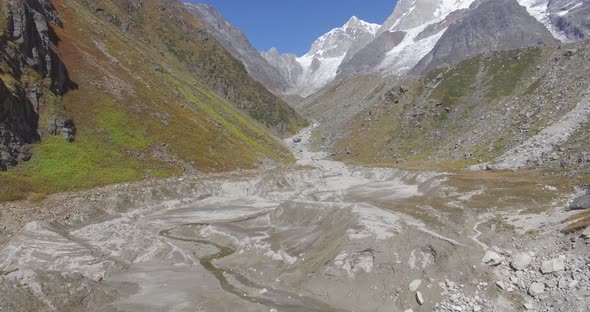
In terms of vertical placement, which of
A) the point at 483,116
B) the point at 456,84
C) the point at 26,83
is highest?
the point at 26,83

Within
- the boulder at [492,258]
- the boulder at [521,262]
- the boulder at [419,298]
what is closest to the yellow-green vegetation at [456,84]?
the boulder at [492,258]

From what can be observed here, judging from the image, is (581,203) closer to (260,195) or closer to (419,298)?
(419,298)

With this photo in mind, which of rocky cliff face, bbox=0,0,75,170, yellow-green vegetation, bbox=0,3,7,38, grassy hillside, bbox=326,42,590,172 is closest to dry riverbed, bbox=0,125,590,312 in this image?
rocky cliff face, bbox=0,0,75,170

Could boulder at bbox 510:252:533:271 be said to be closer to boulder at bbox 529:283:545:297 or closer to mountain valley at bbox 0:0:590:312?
mountain valley at bbox 0:0:590:312

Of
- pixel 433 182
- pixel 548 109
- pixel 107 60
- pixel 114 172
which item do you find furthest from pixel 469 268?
pixel 107 60

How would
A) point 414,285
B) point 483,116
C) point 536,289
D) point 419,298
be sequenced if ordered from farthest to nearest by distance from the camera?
point 483,116 → point 414,285 → point 419,298 → point 536,289

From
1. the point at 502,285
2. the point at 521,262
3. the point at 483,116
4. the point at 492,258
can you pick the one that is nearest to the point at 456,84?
the point at 483,116

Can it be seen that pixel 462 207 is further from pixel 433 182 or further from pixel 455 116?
pixel 455 116
